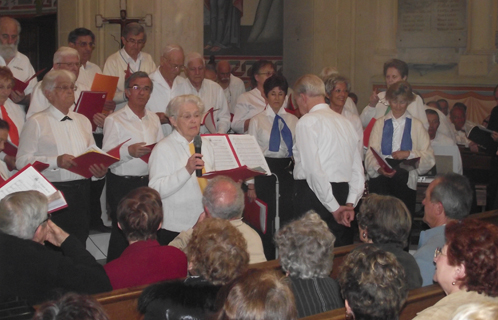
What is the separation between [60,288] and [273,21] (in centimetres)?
993

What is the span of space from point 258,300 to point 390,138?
3.88 m

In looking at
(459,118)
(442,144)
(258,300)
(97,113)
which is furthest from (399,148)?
(258,300)

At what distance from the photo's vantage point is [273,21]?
39.8ft

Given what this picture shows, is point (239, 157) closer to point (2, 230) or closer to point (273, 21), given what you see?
point (2, 230)

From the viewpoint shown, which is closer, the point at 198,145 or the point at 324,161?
the point at 198,145

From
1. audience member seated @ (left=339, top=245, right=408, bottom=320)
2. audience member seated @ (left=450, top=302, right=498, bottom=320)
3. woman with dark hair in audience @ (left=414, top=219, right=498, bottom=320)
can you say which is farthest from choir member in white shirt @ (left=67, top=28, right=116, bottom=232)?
audience member seated @ (left=450, top=302, right=498, bottom=320)

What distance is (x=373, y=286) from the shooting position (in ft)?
7.53

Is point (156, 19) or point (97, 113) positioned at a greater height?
point (156, 19)

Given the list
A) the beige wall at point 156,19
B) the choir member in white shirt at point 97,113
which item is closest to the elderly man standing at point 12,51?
the choir member in white shirt at point 97,113

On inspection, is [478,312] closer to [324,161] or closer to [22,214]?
[22,214]

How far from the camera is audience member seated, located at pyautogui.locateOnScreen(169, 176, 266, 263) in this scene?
11.6 ft

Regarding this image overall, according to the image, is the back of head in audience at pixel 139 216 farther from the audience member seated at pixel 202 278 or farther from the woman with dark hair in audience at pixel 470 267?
the woman with dark hair in audience at pixel 470 267

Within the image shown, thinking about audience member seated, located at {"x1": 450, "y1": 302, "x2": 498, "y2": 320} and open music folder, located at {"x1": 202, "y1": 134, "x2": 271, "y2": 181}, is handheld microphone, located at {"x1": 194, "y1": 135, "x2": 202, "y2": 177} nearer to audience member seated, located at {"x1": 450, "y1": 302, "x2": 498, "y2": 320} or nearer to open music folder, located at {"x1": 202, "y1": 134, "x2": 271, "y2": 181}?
open music folder, located at {"x1": 202, "y1": 134, "x2": 271, "y2": 181}

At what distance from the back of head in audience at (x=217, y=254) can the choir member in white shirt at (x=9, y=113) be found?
258cm
